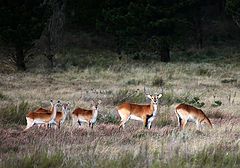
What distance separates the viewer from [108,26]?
3000cm

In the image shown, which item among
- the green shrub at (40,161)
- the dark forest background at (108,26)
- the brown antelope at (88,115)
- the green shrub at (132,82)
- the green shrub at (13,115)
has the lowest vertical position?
the green shrub at (132,82)

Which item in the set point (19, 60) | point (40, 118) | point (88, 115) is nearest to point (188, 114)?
point (88, 115)

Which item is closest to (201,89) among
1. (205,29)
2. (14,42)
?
(14,42)

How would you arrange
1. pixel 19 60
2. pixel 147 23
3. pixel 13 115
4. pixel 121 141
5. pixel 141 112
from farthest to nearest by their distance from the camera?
1. pixel 147 23
2. pixel 19 60
3. pixel 13 115
4. pixel 141 112
5. pixel 121 141

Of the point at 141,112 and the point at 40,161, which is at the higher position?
the point at 141,112

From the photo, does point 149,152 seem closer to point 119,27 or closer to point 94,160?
point 94,160

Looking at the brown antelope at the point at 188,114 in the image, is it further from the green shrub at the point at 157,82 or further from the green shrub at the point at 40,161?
the green shrub at the point at 157,82

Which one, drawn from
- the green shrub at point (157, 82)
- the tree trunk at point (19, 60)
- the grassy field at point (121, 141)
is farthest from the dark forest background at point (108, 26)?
the grassy field at point (121, 141)

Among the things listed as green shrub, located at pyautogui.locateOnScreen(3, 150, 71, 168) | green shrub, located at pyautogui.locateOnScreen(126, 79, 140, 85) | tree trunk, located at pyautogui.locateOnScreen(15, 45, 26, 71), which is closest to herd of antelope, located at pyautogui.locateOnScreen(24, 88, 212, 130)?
green shrub, located at pyautogui.locateOnScreen(3, 150, 71, 168)

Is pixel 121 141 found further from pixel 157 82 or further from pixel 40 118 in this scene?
pixel 157 82

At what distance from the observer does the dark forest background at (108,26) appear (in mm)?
20875

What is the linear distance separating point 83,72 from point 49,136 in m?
14.6

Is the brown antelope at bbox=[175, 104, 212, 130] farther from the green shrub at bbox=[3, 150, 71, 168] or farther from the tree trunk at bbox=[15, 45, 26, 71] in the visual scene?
the tree trunk at bbox=[15, 45, 26, 71]

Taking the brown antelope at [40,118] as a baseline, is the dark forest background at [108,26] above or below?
above
